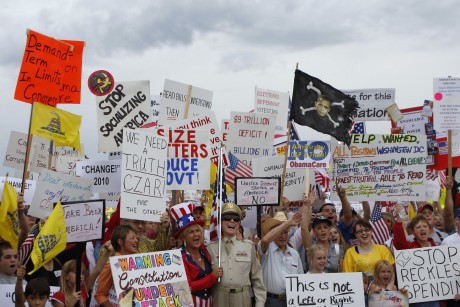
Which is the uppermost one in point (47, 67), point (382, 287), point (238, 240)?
point (47, 67)

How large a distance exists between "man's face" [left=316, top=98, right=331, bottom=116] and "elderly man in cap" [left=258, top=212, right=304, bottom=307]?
248 centimetres

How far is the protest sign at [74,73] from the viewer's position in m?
9.77

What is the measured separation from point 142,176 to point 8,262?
1750 mm

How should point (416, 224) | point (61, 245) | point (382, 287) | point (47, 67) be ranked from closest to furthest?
point (61, 245) → point (382, 287) → point (416, 224) → point (47, 67)

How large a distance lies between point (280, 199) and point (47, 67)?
3.61 meters

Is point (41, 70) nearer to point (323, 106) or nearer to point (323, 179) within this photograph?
point (323, 106)

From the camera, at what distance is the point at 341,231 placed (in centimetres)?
903

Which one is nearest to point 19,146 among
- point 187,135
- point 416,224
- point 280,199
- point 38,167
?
point 38,167

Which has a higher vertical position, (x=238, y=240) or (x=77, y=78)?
(x=77, y=78)

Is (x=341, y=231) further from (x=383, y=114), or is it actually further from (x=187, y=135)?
(x=383, y=114)

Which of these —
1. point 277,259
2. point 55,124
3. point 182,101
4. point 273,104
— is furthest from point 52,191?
point 273,104

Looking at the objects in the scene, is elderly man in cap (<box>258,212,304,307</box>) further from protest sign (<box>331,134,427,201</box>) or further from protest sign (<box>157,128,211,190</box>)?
protest sign (<box>331,134,427,201</box>)

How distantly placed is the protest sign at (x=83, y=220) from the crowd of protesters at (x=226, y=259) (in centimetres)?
35

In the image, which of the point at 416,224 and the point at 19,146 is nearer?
the point at 416,224
